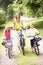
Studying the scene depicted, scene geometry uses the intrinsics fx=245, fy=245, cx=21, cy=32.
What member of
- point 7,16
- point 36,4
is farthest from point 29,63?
point 36,4

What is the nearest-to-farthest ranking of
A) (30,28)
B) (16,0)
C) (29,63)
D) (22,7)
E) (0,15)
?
(29,63) < (30,28) < (0,15) < (16,0) < (22,7)

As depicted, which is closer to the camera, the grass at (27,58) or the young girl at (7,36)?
the grass at (27,58)

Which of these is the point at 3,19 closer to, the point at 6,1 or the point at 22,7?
the point at 6,1

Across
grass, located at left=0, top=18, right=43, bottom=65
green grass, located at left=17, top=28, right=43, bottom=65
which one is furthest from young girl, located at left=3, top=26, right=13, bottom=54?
green grass, located at left=17, top=28, right=43, bottom=65

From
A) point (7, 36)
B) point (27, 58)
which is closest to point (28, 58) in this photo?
point (27, 58)

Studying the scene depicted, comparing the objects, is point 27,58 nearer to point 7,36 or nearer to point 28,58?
point 28,58

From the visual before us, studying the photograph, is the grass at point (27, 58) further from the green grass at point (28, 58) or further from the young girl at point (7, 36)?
the young girl at point (7, 36)

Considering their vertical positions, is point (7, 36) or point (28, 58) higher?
point (7, 36)

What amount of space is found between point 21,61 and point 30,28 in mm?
660

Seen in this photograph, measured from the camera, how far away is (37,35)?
14.3ft

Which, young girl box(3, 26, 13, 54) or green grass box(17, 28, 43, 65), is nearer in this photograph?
green grass box(17, 28, 43, 65)

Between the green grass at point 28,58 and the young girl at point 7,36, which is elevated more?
the young girl at point 7,36

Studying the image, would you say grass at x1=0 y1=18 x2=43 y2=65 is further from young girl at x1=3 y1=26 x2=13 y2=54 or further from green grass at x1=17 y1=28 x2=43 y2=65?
young girl at x1=3 y1=26 x2=13 y2=54

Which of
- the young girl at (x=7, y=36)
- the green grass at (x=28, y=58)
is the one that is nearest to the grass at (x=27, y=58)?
the green grass at (x=28, y=58)
